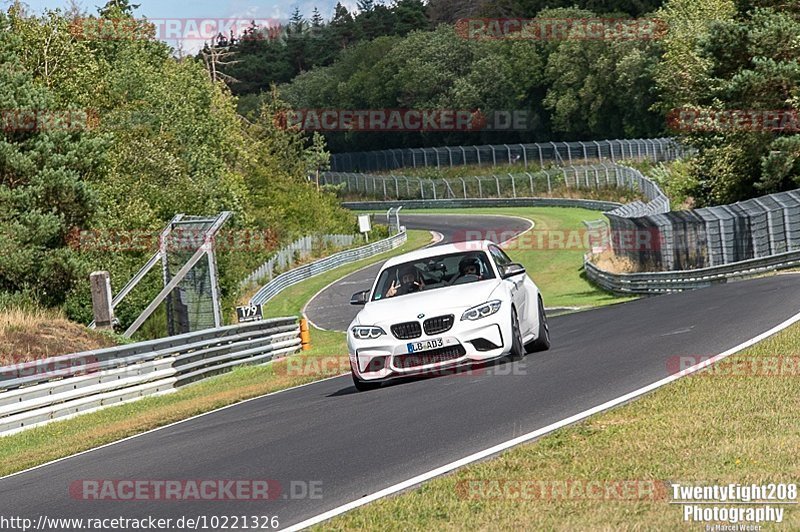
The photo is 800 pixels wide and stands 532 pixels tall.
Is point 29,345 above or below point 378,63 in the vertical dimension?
below

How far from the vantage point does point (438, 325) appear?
46.6ft

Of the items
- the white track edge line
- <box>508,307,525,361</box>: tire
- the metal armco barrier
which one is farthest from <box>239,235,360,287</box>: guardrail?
the white track edge line

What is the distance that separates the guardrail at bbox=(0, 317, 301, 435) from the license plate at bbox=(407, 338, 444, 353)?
6903 millimetres

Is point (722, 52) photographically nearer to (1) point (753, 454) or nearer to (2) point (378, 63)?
(1) point (753, 454)

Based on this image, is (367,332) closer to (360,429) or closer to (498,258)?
(498,258)

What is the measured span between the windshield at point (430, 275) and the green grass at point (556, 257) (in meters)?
24.0

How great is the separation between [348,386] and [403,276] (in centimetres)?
193

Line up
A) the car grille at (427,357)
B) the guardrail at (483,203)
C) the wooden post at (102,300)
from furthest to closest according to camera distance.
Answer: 1. the guardrail at (483,203)
2. the wooden post at (102,300)
3. the car grille at (427,357)

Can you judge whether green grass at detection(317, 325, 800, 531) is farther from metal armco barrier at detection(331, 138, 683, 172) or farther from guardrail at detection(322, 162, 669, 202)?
metal armco barrier at detection(331, 138, 683, 172)

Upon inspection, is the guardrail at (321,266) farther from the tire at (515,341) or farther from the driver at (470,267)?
the tire at (515,341)

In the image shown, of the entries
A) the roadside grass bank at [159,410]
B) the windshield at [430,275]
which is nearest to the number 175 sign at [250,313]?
the roadside grass bank at [159,410]

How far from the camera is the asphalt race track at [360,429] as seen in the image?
890cm

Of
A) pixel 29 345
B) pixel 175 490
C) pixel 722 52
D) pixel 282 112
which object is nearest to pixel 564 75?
pixel 282 112

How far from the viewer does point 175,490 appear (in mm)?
9219
